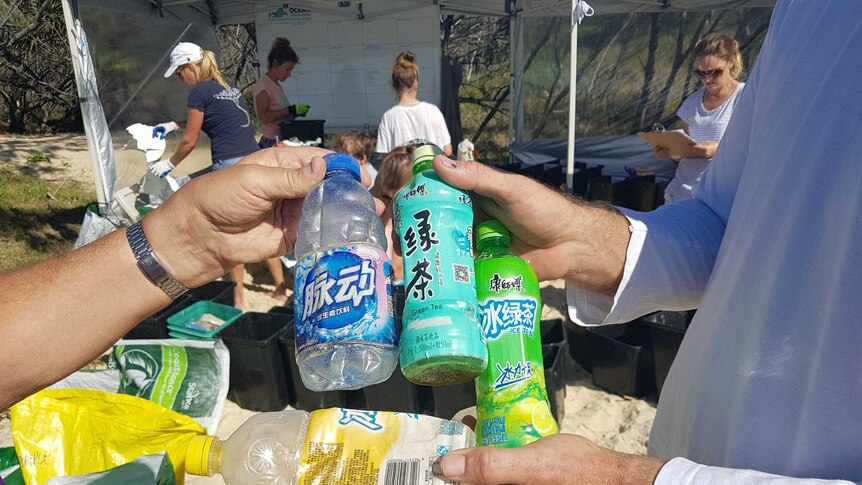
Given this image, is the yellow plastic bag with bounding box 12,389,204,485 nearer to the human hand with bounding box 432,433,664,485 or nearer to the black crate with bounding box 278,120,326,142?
the human hand with bounding box 432,433,664,485

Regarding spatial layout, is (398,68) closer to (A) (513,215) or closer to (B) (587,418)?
(B) (587,418)

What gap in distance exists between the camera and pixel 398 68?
474 cm

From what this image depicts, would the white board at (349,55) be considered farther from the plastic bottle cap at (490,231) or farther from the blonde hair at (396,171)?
the plastic bottle cap at (490,231)

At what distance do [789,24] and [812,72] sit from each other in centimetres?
15

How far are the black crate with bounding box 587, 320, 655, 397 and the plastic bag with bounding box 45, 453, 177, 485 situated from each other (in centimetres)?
247

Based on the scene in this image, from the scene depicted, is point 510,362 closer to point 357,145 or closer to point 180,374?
point 180,374

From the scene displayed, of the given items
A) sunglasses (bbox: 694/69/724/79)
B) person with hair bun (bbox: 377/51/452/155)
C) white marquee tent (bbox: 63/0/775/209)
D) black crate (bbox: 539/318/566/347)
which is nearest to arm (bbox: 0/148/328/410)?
black crate (bbox: 539/318/566/347)

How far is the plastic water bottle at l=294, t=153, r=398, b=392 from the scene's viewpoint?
1051 mm

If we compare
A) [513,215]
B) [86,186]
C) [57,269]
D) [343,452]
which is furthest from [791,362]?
[86,186]

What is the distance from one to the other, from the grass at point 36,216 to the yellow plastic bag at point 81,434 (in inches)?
134

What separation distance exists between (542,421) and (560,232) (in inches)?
18.8

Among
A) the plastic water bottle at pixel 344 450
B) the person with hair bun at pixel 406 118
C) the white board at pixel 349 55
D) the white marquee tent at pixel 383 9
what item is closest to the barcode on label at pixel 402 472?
→ the plastic water bottle at pixel 344 450

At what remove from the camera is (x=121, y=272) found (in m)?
1.35

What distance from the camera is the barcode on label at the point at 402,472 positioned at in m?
1.07
